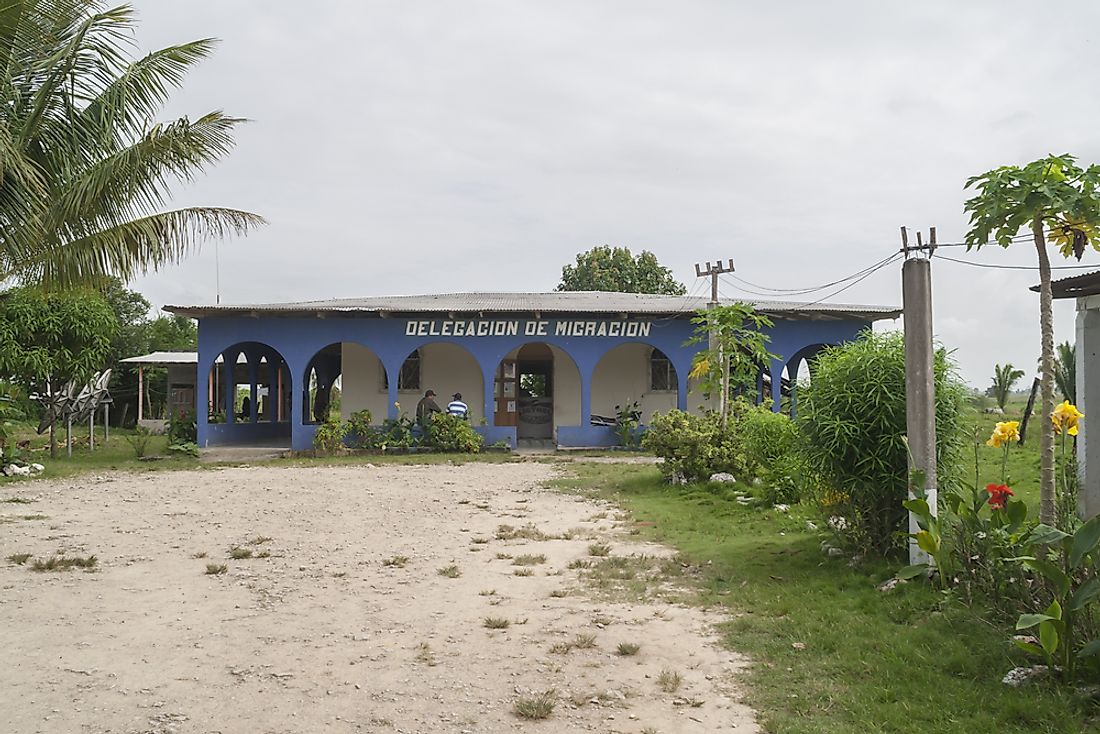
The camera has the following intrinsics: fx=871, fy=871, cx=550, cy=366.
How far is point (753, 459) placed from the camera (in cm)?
1255

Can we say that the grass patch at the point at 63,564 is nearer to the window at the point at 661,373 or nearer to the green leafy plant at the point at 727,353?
the green leafy plant at the point at 727,353

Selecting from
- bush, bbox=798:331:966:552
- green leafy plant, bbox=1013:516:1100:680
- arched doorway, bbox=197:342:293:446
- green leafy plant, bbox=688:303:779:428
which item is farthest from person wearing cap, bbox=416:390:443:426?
green leafy plant, bbox=1013:516:1100:680

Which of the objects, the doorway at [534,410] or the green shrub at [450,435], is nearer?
the green shrub at [450,435]

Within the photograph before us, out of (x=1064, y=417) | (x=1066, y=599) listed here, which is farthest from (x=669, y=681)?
(x=1064, y=417)

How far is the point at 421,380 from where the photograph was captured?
21938 millimetres

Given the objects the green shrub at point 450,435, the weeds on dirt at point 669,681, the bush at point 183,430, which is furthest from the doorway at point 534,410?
the weeds on dirt at point 669,681

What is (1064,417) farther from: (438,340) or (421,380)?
(421,380)

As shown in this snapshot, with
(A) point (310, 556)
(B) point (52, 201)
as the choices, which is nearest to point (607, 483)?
(A) point (310, 556)

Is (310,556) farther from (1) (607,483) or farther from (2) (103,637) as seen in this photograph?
(1) (607,483)

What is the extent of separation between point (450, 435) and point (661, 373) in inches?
241

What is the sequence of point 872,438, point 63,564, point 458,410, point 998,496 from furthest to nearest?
1. point 458,410
2. point 63,564
3. point 872,438
4. point 998,496

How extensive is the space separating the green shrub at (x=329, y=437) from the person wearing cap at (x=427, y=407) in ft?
5.35

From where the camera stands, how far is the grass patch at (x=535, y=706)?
4250 mm

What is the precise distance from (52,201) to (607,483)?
8467 millimetres
